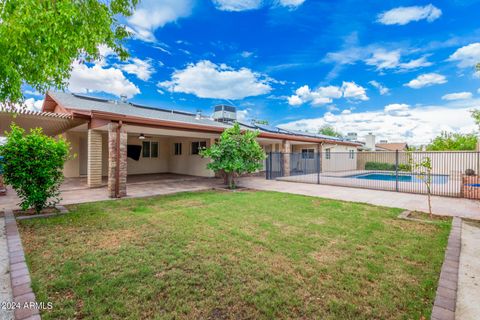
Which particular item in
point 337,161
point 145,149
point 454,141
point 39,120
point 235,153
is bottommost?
point 337,161

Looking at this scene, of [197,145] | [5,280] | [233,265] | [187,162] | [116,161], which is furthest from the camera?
[187,162]

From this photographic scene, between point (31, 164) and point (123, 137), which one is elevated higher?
point (123, 137)

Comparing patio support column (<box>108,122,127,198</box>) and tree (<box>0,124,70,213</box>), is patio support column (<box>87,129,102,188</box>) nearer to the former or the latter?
patio support column (<box>108,122,127,198</box>)

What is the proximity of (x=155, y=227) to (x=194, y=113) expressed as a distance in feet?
55.9

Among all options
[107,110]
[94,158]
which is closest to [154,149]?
[107,110]

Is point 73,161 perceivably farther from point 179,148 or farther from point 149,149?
point 179,148

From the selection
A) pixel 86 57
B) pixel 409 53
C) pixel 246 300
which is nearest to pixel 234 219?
pixel 246 300

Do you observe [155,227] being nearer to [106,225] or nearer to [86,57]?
[106,225]

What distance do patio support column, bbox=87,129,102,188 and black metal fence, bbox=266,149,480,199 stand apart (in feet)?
30.2

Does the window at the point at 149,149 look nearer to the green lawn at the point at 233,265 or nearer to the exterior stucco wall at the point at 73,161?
the exterior stucco wall at the point at 73,161

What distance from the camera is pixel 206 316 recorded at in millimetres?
2160

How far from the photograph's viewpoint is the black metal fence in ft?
28.7

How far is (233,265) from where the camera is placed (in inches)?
124

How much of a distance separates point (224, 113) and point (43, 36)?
19183 millimetres
